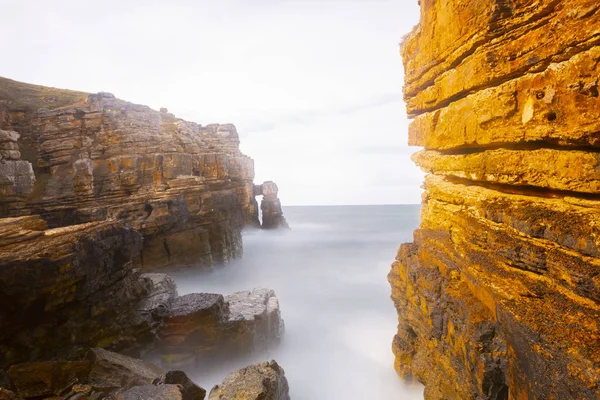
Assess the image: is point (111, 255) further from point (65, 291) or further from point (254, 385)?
point (254, 385)

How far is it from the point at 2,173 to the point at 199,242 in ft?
39.8

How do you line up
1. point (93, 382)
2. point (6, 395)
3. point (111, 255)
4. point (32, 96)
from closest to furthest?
1. point (6, 395)
2. point (93, 382)
3. point (111, 255)
4. point (32, 96)

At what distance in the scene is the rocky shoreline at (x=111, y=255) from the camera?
722cm

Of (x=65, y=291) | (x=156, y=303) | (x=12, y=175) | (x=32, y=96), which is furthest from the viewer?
(x=32, y=96)

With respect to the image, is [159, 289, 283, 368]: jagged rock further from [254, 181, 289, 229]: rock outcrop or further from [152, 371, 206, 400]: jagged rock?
[254, 181, 289, 229]: rock outcrop

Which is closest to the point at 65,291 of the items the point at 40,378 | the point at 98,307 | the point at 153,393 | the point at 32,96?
Answer: the point at 98,307

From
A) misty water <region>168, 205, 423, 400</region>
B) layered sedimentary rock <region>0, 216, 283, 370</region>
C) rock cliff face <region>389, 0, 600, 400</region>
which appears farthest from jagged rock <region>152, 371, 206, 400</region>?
rock cliff face <region>389, 0, 600, 400</region>

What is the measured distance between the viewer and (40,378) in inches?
229

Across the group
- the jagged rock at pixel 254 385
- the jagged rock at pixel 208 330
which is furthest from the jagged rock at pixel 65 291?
the jagged rock at pixel 254 385

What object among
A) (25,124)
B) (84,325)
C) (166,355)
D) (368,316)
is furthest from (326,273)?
(25,124)

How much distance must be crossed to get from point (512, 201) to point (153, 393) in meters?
7.81

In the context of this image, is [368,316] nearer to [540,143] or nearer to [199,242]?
[199,242]

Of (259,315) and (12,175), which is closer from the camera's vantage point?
(259,315)

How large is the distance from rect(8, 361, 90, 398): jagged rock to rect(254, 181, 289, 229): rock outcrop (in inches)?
1634
